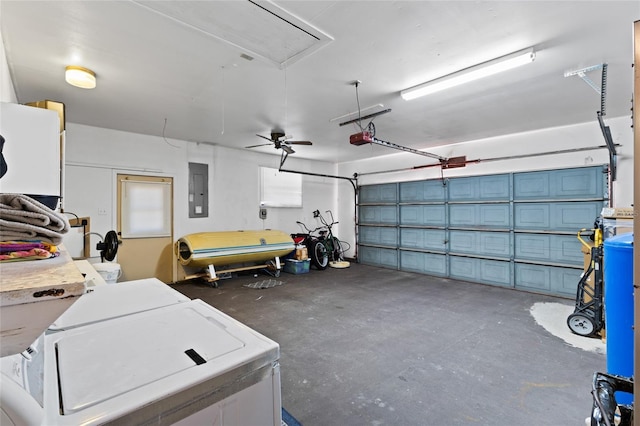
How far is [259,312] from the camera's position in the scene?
404 centimetres

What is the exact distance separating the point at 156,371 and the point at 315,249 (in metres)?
6.25

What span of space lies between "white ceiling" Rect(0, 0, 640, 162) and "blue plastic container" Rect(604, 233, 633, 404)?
174 cm

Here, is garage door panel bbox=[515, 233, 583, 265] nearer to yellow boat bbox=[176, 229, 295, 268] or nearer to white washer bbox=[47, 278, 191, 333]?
yellow boat bbox=[176, 229, 295, 268]

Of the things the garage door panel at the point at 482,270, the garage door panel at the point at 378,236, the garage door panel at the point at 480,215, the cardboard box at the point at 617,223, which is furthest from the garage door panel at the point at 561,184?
the garage door panel at the point at 378,236

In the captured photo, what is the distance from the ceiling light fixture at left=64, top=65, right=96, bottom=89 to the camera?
2.82 metres

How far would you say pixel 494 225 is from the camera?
5.63 metres

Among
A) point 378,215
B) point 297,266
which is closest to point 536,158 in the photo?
point 378,215

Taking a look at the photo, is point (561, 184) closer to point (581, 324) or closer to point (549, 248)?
point (549, 248)

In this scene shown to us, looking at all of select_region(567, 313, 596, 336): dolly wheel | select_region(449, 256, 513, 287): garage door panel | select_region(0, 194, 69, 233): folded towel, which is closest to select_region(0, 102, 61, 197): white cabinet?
select_region(0, 194, 69, 233): folded towel

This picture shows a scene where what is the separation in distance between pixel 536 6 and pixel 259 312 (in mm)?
4214

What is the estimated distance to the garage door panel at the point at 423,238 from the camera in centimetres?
640

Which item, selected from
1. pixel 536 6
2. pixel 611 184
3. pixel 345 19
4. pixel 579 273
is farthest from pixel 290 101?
pixel 579 273

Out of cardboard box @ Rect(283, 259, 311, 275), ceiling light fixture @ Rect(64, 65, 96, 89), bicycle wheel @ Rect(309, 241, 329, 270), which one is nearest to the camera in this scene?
ceiling light fixture @ Rect(64, 65, 96, 89)

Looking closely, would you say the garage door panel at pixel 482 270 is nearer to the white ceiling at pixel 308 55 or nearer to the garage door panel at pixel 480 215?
the garage door panel at pixel 480 215
